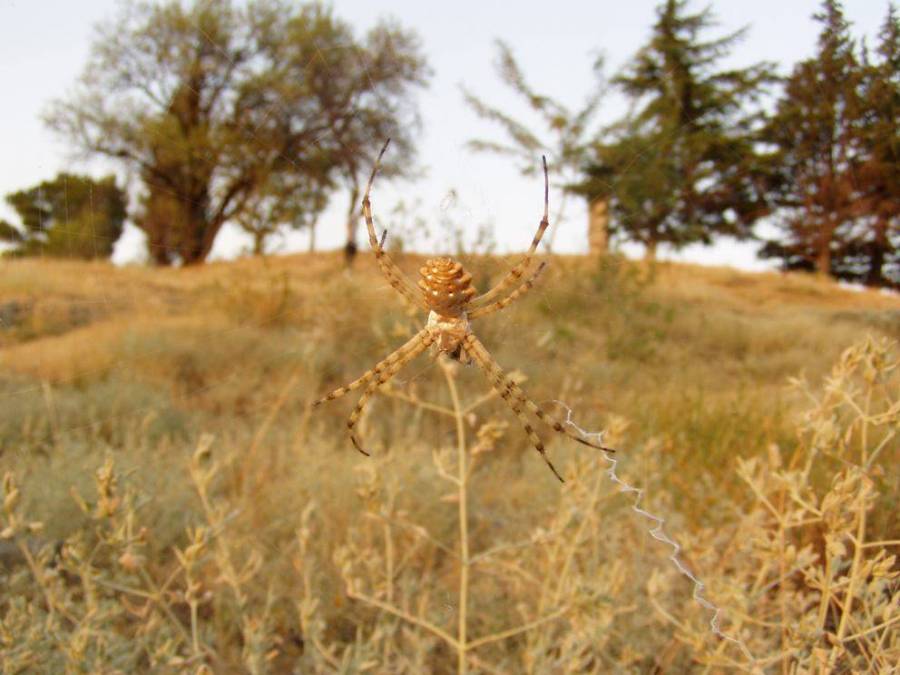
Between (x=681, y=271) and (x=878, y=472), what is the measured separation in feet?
47.6

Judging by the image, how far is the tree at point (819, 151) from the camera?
92.1 inches

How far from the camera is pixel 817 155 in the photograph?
2959 mm

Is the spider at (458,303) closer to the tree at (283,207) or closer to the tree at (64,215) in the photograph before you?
the tree at (64,215)

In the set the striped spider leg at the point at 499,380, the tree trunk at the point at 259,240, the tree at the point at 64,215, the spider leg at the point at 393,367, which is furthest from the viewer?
the tree trunk at the point at 259,240

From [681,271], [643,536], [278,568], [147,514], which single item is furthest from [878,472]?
[681,271]

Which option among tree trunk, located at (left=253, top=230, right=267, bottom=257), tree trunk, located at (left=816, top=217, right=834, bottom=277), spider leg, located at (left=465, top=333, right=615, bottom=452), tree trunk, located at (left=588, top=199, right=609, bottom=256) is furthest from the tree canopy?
tree trunk, located at (left=253, top=230, right=267, bottom=257)

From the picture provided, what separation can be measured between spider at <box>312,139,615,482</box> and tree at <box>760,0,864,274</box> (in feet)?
3.84

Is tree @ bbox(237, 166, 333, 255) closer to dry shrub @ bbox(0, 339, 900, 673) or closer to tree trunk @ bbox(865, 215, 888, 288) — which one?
dry shrub @ bbox(0, 339, 900, 673)

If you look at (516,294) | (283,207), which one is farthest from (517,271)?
(283,207)

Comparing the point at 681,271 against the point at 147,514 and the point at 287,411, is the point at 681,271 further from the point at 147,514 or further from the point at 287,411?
the point at 147,514

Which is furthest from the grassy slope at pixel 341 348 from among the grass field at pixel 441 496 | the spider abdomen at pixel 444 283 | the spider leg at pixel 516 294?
the spider abdomen at pixel 444 283

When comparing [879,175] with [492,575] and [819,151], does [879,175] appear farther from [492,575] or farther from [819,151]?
[492,575]

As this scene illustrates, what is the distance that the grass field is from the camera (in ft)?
6.43

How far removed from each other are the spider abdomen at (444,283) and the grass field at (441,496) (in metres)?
0.35
